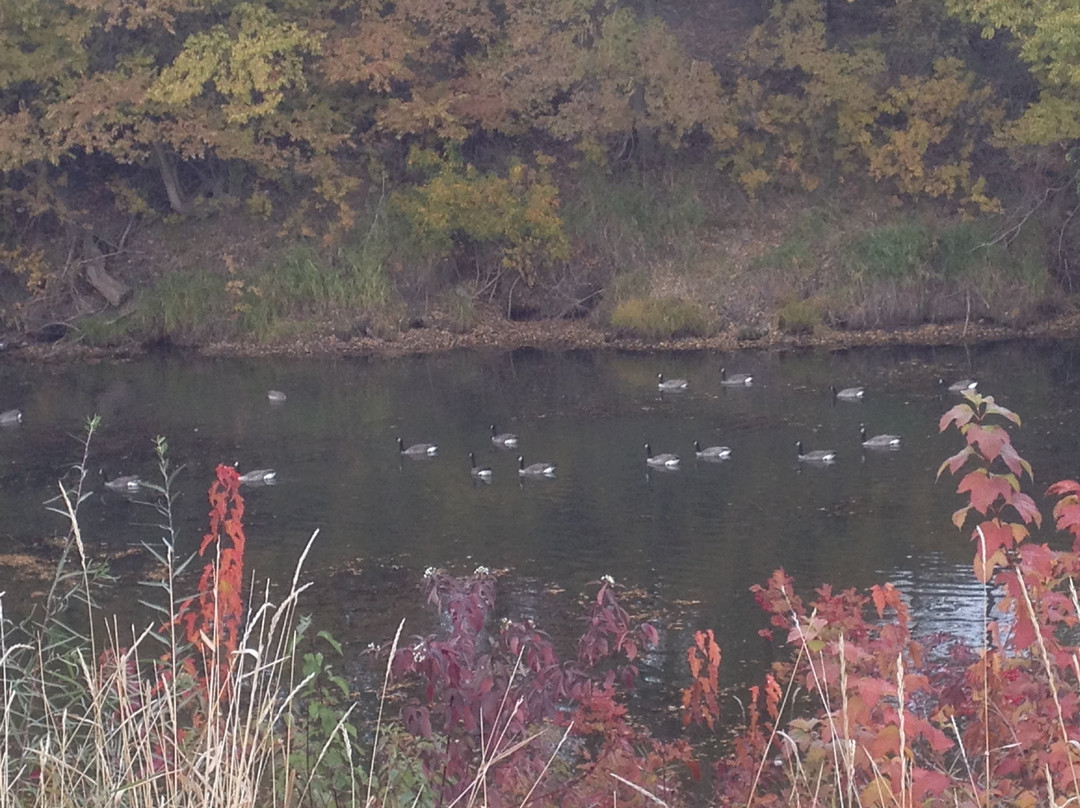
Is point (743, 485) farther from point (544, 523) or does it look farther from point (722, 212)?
point (722, 212)

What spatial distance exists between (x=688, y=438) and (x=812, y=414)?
1.98m

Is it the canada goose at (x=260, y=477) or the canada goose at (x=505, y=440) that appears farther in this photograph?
the canada goose at (x=505, y=440)

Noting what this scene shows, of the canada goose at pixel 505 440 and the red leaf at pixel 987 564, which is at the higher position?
the red leaf at pixel 987 564

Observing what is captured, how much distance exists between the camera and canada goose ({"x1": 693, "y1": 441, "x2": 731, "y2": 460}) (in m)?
16.7

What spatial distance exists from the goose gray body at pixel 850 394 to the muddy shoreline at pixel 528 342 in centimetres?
382

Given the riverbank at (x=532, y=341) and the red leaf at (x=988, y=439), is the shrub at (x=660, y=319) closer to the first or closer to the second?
the riverbank at (x=532, y=341)

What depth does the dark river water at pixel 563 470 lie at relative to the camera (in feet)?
40.6

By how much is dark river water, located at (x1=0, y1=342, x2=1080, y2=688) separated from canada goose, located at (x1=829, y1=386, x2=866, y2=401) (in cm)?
22

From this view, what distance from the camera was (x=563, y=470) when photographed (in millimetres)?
16641

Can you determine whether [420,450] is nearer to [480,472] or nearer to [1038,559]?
[480,472]

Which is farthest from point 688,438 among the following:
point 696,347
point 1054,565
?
point 1054,565

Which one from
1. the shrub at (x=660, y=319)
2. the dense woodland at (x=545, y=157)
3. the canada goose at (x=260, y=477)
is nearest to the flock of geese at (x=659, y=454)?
the canada goose at (x=260, y=477)

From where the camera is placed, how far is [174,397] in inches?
861

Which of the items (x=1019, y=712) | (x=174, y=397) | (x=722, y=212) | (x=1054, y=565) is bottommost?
(x=174, y=397)
